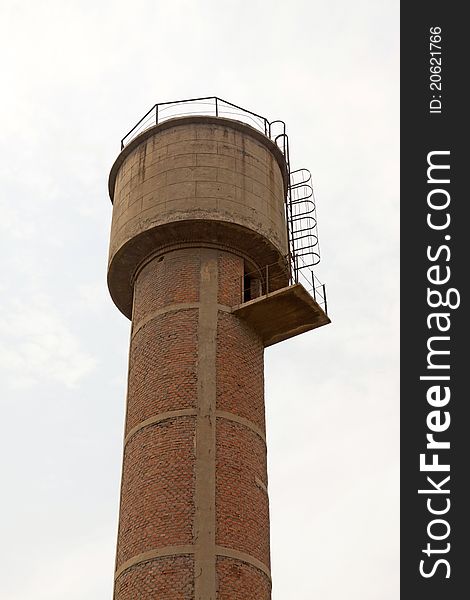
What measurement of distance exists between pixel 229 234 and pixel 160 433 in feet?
18.0

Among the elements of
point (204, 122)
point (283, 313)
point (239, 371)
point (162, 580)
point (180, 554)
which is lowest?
point (162, 580)

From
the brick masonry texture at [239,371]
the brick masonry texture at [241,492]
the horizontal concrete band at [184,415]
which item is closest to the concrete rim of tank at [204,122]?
the brick masonry texture at [239,371]

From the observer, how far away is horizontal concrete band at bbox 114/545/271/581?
17250 millimetres

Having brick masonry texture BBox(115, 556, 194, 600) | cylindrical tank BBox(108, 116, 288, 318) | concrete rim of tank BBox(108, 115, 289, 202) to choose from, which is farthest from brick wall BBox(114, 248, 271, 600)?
concrete rim of tank BBox(108, 115, 289, 202)

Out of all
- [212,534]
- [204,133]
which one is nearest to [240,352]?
[212,534]

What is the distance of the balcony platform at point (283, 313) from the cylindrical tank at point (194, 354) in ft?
1.12

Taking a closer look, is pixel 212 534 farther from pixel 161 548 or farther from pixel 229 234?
pixel 229 234

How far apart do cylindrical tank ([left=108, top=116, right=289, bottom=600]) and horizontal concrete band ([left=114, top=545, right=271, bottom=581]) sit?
1.2 inches

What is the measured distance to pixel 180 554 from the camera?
17.2 meters

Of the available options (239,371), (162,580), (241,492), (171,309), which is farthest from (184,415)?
(162,580)

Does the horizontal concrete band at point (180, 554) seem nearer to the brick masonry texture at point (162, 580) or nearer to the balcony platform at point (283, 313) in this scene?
the brick masonry texture at point (162, 580)

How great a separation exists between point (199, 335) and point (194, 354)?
0.53 meters

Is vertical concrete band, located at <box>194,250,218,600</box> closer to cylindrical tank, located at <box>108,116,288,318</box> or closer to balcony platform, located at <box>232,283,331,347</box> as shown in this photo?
balcony platform, located at <box>232,283,331,347</box>

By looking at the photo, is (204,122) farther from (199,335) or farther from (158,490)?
(158,490)
